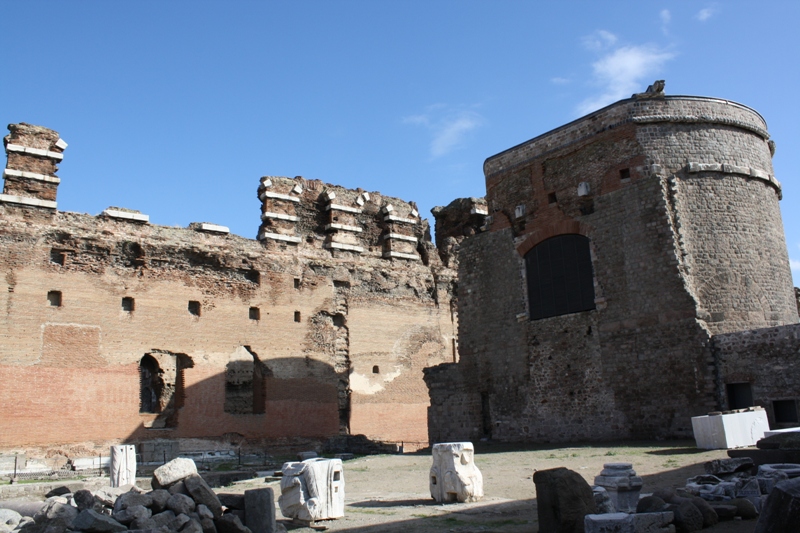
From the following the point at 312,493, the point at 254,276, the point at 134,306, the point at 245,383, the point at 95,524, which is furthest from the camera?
the point at 254,276

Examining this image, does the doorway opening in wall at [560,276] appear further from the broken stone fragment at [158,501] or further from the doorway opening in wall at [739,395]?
the broken stone fragment at [158,501]

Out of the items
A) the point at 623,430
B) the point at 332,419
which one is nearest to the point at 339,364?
the point at 332,419

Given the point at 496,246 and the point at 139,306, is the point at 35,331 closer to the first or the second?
the point at 139,306

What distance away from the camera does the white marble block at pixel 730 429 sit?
435 inches

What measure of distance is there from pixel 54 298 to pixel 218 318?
13.3 ft

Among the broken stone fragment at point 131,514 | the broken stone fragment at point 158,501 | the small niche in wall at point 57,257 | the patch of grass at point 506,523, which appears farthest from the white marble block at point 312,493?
the small niche in wall at point 57,257

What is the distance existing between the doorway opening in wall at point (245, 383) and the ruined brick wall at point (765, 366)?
37.7 feet

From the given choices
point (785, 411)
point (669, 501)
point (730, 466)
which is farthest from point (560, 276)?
point (669, 501)

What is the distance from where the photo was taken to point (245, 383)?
19109 mm

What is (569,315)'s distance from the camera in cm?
1555

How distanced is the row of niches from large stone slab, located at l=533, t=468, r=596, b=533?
1392cm

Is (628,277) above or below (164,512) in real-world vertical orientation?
above

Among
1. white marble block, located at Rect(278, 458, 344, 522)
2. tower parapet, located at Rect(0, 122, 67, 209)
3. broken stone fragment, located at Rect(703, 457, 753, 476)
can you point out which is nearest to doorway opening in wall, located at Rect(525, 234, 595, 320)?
broken stone fragment, located at Rect(703, 457, 753, 476)

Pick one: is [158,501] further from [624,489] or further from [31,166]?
[31,166]
